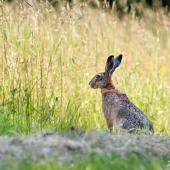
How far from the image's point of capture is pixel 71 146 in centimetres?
265

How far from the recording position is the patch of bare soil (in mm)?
2527

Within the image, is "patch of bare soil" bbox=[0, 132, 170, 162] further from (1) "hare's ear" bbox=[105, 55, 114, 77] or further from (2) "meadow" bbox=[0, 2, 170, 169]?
(1) "hare's ear" bbox=[105, 55, 114, 77]

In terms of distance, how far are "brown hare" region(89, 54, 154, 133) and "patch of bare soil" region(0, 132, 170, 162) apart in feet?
2.64

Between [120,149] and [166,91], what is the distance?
11.9ft

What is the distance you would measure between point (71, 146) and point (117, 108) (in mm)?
2044

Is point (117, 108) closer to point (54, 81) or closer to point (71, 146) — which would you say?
point (54, 81)

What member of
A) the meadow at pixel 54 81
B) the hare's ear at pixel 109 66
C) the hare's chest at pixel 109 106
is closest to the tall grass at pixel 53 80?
the meadow at pixel 54 81

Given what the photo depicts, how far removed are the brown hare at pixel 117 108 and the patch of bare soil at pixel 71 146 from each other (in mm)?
805

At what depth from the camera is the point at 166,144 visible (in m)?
3.19

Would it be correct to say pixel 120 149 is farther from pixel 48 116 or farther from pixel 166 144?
pixel 48 116

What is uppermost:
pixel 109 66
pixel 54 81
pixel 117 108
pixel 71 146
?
pixel 109 66

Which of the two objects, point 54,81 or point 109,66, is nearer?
point 54,81

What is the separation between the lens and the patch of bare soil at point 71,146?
253cm

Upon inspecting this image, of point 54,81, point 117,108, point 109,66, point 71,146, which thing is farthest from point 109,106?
point 71,146
